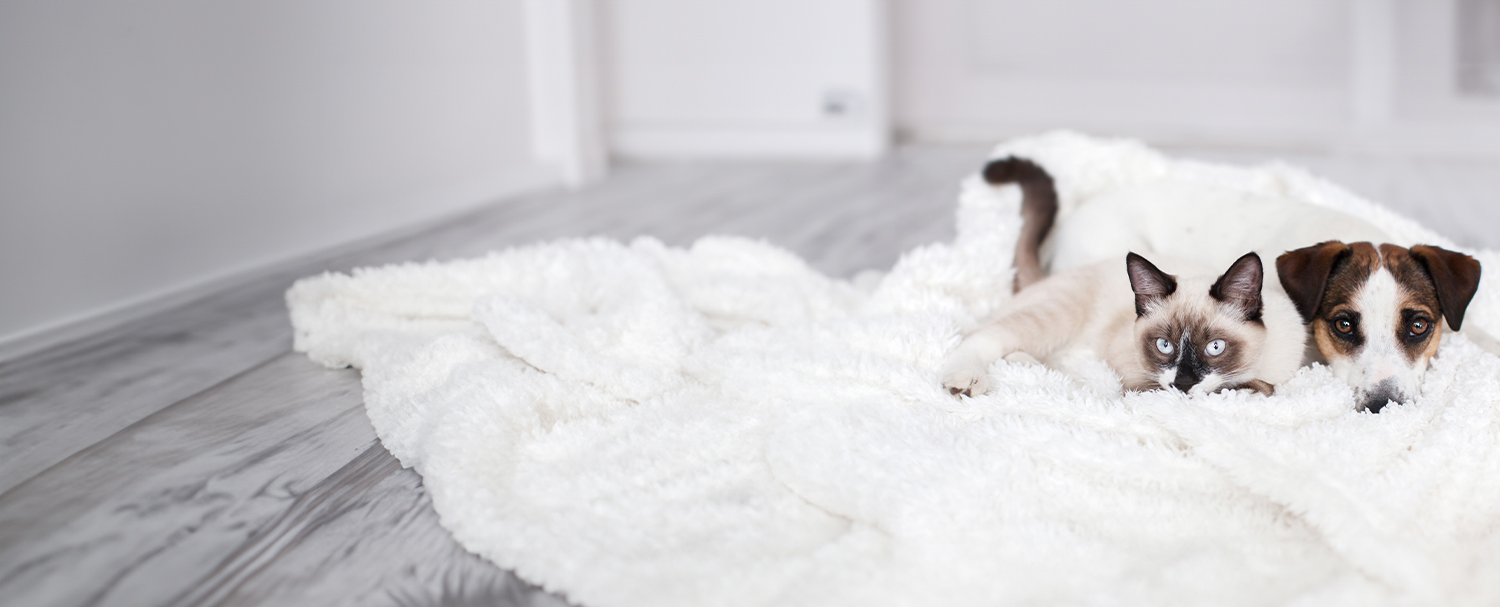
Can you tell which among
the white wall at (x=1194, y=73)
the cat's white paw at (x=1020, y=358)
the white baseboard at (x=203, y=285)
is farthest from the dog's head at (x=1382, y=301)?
the white wall at (x=1194, y=73)

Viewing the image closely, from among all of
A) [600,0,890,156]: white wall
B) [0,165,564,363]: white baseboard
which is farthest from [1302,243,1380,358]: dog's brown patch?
[600,0,890,156]: white wall

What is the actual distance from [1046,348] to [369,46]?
190cm

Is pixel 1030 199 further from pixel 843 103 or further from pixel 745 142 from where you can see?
pixel 745 142

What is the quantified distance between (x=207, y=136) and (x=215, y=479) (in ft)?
3.66

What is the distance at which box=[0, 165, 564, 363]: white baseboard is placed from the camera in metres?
1.54

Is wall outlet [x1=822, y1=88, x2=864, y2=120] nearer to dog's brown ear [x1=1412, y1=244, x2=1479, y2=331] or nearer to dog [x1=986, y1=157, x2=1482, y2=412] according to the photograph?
dog [x1=986, y1=157, x2=1482, y2=412]

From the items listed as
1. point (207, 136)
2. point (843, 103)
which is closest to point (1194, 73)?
point (843, 103)

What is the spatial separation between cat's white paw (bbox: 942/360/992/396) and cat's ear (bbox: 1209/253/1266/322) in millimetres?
253

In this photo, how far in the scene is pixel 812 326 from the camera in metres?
1.30

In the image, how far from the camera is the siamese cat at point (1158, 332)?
41.1 inches

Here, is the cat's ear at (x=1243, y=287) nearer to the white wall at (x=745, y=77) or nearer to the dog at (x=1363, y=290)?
the dog at (x=1363, y=290)

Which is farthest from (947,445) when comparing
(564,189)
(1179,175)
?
(564,189)

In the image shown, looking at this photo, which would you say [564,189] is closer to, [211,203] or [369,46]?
[369,46]

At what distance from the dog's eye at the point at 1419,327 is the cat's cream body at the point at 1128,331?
10 cm
